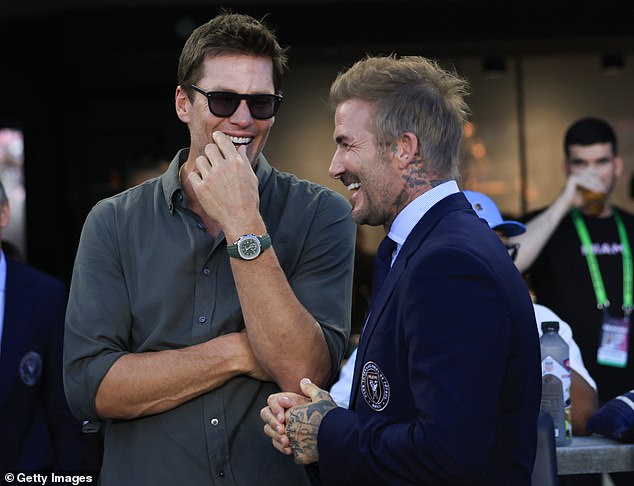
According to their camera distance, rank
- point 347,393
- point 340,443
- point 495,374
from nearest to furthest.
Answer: point 495,374
point 340,443
point 347,393

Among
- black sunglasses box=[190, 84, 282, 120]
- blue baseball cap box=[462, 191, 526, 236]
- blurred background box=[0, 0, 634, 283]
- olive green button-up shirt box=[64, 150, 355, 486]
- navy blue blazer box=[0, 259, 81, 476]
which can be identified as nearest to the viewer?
olive green button-up shirt box=[64, 150, 355, 486]

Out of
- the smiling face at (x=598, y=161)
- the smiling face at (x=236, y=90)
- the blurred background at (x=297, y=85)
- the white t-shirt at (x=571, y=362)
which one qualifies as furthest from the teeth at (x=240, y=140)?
the blurred background at (x=297, y=85)

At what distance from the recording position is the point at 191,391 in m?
2.42

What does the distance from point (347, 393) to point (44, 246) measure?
4.55 meters

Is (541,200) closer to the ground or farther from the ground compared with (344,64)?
closer to the ground

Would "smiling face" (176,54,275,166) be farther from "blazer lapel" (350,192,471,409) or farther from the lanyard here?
the lanyard

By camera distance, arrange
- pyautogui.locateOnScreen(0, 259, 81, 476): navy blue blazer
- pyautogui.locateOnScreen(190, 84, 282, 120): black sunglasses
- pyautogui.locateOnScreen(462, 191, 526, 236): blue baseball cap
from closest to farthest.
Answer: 1. pyautogui.locateOnScreen(190, 84, 282, 120): black sunglasses
2. pyautogui.locateOnScreen(462, 191, 526, 236): blue baseball cap
3. pyautogui.locateOnScreen(0, 259, 81, 476): navy blue blazer

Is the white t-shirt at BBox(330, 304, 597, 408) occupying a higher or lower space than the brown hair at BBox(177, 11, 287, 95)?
lower

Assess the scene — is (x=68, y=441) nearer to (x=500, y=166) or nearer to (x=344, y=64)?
(x=344, y=64)

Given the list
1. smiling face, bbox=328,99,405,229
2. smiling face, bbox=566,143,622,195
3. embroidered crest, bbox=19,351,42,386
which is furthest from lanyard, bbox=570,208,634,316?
smiling face, bbox=328,99,405,229

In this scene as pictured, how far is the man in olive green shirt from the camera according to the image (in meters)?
2.40

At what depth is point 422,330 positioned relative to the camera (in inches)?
75.9

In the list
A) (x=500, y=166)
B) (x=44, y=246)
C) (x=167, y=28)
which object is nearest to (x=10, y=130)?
(x=44, y=246)

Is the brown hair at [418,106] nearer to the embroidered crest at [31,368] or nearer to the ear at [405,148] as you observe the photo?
the ear at [405,148]
